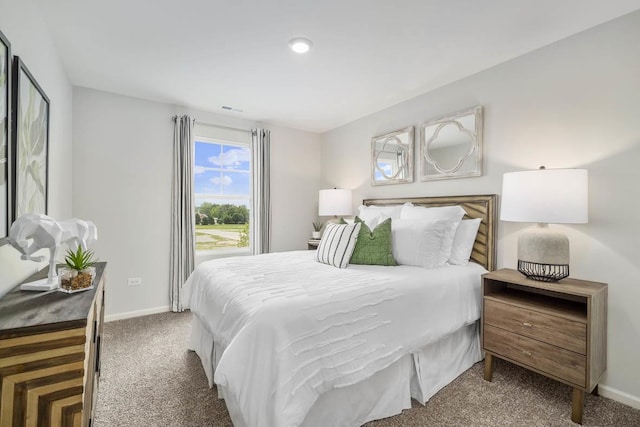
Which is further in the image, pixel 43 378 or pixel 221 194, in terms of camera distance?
pixel 221 194

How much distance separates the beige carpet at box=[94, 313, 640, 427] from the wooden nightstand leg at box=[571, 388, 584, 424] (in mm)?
43

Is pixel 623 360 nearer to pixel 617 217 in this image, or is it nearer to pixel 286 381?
pixel 617 217

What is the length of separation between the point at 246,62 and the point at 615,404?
3692 millimetres

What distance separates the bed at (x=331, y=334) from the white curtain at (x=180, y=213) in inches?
47.4

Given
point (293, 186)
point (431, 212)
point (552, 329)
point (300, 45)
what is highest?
point (300, 45)

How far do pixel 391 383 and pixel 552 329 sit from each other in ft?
3.50

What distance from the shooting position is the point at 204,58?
2.56 metres

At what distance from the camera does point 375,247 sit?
8.37ft

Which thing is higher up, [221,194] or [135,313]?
[221,194]

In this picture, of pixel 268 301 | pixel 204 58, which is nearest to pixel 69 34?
pixel 204 58

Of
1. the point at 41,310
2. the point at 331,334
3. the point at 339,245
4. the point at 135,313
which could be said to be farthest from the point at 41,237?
the point at 135,313

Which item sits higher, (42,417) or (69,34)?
(69,34)

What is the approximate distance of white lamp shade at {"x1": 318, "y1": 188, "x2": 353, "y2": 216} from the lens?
4.09m

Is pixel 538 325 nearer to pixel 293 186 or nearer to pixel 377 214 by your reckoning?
pixel 377 214
